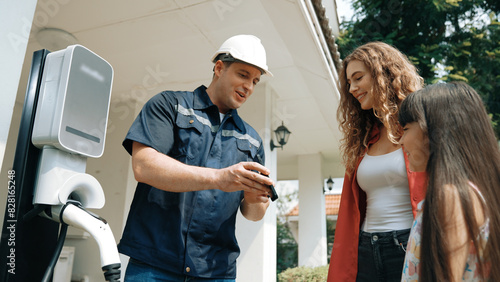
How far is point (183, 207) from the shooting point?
1.51m

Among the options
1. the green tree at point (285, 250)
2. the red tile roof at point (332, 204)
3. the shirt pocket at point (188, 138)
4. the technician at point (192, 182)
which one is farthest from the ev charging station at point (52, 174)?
the red tile roof at point (332, 204)

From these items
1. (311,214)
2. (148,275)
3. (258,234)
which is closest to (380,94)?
(148,275)

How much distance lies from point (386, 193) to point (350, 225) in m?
0.22

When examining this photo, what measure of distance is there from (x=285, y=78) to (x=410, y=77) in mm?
2708

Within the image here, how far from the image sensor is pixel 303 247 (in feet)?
24.8

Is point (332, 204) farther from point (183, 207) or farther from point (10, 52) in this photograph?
point (10, 52)

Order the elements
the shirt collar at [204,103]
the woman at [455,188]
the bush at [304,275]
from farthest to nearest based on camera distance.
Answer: the bush at [304,275] → the shirt collar at [204,103] → the woman at [455,188]

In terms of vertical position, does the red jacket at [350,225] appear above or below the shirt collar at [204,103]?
below

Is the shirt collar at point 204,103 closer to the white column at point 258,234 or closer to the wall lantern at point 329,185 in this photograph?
the white column at point 258,234

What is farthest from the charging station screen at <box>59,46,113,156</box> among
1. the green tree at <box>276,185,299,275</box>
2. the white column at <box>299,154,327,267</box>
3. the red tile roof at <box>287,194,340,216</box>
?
the red tile roof at <box>287,194,340,216</box>

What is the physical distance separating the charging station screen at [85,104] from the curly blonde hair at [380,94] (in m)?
1.13

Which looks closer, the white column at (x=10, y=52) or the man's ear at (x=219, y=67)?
the white column at (x=10, y=52)

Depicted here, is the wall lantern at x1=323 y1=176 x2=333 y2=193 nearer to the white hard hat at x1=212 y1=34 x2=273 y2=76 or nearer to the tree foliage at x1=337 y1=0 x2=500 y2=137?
the tree foliage at x1=337 y1=0 x2=500 y2=137

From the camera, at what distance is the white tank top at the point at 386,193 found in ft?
5.22
